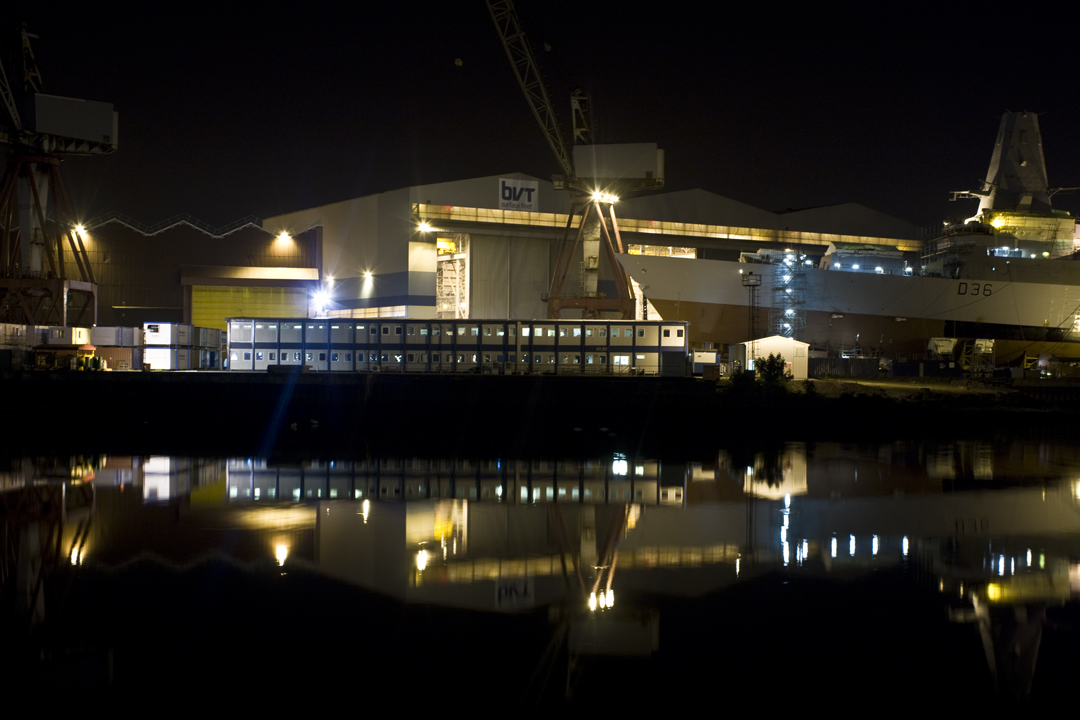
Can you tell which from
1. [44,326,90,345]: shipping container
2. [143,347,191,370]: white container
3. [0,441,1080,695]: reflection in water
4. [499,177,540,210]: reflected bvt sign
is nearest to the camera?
[0,441,1080,695]: reflection in water

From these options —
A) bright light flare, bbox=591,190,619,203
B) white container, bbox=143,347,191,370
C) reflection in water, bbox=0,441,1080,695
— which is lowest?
reflection in water, bbox=0,441,1080,695

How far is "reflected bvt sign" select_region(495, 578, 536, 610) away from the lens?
28.4 feet

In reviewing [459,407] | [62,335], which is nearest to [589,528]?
[459,407]

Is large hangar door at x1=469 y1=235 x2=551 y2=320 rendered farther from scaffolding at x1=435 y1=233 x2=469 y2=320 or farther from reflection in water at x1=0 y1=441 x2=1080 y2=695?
reflection in water at x1=0 y1=441 x2=1080 y2=695

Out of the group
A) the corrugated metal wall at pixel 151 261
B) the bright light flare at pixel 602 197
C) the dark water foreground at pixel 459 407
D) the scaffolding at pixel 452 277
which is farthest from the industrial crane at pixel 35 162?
the bright light flare at pixel 602 197

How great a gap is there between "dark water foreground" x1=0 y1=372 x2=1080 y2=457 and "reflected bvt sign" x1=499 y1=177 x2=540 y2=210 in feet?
53.4

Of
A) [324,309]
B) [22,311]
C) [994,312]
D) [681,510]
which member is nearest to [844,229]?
[994,312]

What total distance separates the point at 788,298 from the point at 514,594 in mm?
32470

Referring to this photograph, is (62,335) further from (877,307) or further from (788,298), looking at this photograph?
(877,307)

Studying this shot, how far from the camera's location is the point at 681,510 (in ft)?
44.9

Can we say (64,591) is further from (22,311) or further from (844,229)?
(844,229)

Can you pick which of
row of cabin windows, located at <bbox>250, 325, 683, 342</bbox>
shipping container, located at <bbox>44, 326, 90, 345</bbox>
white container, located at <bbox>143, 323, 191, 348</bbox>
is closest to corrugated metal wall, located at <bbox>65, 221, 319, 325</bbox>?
shipping container, located at <bbox>44, 326, 90, 345</bbox>

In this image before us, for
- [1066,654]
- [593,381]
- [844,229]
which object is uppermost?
[844,229]

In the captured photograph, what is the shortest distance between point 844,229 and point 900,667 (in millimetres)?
46223
